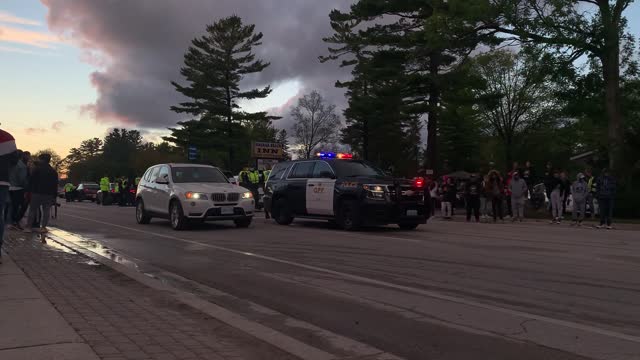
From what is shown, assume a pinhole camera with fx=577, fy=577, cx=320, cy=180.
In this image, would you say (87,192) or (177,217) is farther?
(87,192)

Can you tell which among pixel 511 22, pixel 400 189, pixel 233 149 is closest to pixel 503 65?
pixel 233 149

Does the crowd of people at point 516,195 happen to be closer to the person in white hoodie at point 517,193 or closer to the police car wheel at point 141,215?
the person in white hoodie at point 517,193

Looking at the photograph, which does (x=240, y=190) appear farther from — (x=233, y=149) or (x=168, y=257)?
(x=233, y=149)

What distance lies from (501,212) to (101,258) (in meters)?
15.0

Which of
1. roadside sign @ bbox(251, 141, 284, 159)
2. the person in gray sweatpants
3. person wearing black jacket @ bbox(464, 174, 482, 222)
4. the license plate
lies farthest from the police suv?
roadside sign @ bbox(251, 141, 284, 159)

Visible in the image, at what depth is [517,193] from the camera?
1995 cm

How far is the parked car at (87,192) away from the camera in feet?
156

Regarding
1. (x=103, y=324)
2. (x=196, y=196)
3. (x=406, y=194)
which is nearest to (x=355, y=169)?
(x=406, y=194)

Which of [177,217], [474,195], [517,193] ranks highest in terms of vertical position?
[517,193]

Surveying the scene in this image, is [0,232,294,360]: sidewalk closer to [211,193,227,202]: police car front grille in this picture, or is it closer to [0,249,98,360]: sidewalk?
[0,249,98,360]: sidewalk

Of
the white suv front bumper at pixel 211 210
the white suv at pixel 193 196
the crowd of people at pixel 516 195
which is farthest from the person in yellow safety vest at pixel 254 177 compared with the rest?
the white suv front bumper at pixel 211 210

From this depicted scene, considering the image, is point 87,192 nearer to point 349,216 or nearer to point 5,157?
point 349,216

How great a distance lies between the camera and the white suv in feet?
47.7

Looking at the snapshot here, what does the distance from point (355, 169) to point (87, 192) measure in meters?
38.5
